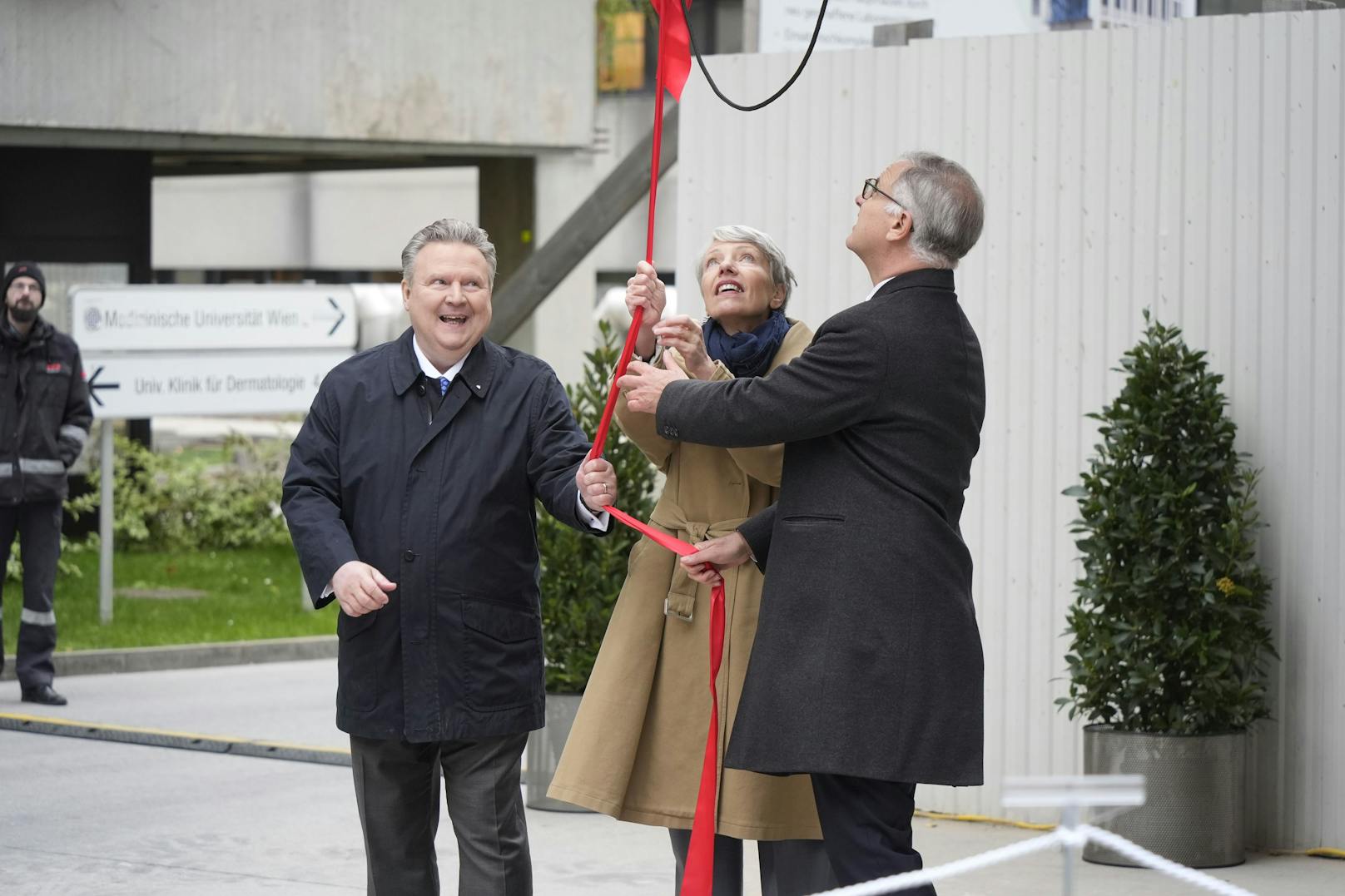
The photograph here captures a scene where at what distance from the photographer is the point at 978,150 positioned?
752 cm

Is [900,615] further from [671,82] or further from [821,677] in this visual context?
[671,82]

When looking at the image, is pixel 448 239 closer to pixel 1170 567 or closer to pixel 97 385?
pixel 1170 567

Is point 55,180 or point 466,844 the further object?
point 55,180

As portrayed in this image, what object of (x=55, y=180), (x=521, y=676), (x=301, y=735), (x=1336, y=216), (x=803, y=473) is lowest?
(x=301, y=735)

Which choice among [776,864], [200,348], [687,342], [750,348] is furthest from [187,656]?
[687,342]

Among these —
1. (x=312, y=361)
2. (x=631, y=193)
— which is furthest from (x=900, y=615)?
(x=312, y=361)

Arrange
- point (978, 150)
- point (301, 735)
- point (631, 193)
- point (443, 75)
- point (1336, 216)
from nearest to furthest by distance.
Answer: point (1336, 216) → point (978, 150) → point (301, 735) → point (631, 193) → point (443, 75)

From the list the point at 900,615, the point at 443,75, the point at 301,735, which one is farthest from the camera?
the point at 443,75

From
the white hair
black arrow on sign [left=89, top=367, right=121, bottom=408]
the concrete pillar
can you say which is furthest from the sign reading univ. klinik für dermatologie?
the white hair

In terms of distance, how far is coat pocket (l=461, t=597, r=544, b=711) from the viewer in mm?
4625

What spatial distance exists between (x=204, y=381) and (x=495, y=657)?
30.0 feet

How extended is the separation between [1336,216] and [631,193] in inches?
217

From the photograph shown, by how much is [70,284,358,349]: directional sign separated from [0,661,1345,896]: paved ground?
159 inches

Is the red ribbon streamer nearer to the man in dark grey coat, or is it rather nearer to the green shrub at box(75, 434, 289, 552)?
the man in dark grey coat
